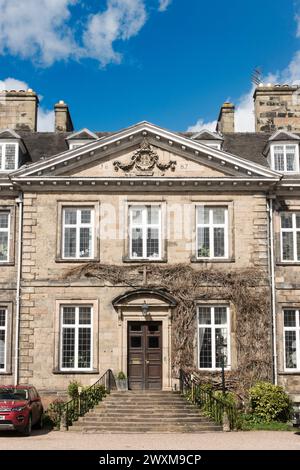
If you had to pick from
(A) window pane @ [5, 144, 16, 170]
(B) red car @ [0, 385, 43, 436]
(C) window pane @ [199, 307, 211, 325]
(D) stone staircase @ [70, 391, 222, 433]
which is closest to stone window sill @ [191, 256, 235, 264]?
(C) window pane @ [199, 307, 211, 325]

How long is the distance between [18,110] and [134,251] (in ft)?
37.5

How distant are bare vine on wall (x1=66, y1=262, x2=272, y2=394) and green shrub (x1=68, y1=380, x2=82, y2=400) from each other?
3653 mm

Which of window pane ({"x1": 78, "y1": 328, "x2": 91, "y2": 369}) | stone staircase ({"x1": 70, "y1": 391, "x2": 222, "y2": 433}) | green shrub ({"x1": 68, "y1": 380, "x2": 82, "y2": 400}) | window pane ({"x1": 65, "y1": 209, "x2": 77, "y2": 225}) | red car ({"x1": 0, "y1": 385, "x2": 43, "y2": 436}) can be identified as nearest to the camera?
red car ({"x1": 0, "y1": 385, "x2": 43, "y2": 436})

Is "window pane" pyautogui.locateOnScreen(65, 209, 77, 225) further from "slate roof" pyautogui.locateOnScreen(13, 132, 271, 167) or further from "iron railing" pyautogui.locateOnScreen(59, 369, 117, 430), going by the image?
"iron railing" pyautogui.locateOnScreen(59, 369, 117, 430)

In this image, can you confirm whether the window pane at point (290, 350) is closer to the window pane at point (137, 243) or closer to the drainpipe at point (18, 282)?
the window pane at point (137, 243)

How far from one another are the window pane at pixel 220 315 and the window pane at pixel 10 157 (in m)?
10.0

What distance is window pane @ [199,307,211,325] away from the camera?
27.4m

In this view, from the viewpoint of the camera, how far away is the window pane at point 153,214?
28000mm

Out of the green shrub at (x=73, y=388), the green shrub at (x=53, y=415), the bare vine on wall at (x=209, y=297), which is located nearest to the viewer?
the green shrub at (x=53, y=415)

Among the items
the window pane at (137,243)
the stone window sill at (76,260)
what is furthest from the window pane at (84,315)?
the window pane at (137,243)

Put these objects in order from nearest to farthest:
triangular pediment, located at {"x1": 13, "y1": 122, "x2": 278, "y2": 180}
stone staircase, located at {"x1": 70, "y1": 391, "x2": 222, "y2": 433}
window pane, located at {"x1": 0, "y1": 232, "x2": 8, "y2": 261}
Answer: stone staircase, located at {"x1": 70, "y1": 391, "x2": 222, "y2": 433}
triangular pediment, located at {"x1": 13, "y1": 122, "x2": 278, "y2": 180}
window pane, located at {"x1": 0, "y1": 232, "x2": 8, "y2": 261}

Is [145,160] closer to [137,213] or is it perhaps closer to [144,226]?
[137,213]

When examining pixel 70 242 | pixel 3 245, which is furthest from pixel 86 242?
pixel 3 245

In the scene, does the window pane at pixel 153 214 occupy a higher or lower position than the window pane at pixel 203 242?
higher
